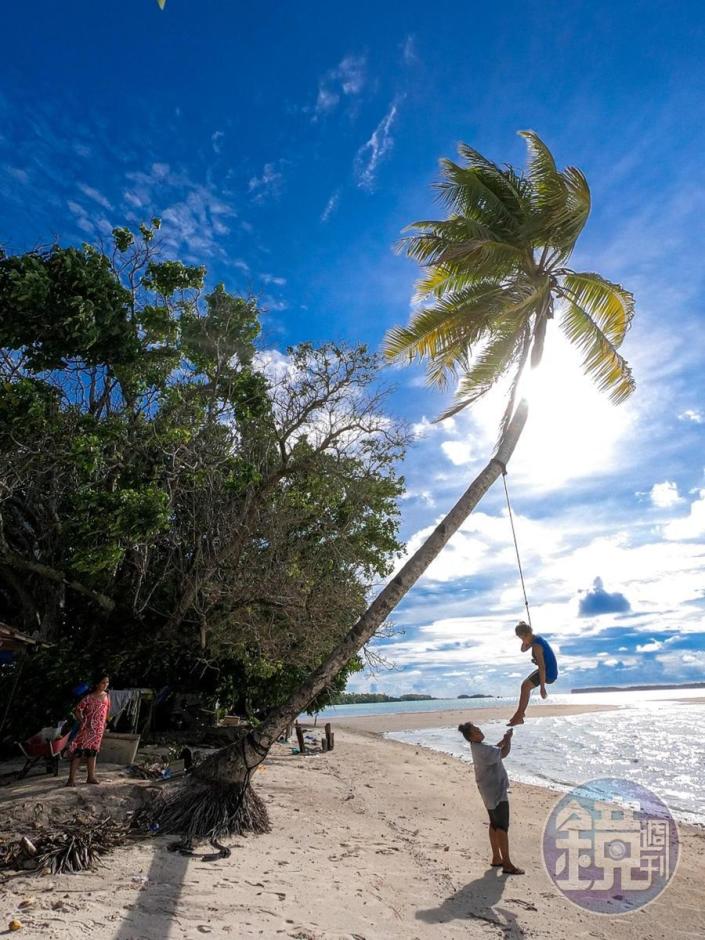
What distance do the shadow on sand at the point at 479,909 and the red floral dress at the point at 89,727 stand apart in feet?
18.9

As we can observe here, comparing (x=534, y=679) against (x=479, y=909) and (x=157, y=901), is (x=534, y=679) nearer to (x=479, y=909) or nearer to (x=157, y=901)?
(x=479, y=909)

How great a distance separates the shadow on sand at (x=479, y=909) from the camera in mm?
5809

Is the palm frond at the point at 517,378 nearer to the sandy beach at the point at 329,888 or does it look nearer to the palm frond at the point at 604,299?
the palm frond at the point at 604,299

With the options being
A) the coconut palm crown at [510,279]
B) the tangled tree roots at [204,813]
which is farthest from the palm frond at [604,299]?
the tangled tree roots at [204,813]

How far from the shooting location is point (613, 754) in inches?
966

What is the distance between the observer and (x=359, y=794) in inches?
488

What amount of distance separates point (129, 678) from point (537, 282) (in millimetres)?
14053

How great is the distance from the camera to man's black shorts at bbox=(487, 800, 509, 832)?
24.3ft

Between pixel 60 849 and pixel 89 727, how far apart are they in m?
3.49

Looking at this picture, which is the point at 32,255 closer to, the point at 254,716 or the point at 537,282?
the point at 537,282

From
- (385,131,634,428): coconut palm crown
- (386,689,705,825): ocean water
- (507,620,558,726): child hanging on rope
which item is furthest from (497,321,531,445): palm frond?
(386,689,705,825): ocean water

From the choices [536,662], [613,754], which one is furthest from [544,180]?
[613,754]

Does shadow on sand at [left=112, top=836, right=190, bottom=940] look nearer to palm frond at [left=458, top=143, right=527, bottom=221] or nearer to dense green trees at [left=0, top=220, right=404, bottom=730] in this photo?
dense green trees at [left=0, top=220, right=404, bottom=730]

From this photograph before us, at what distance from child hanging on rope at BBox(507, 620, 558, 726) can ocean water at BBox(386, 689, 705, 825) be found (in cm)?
1032
